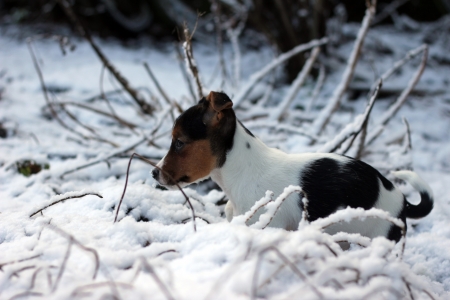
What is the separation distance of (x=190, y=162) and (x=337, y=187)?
821mm

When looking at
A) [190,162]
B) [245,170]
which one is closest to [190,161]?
[190,162]

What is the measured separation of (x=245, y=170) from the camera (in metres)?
2.32

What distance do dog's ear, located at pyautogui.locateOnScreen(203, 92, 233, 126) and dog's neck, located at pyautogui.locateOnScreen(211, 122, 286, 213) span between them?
0.52ft

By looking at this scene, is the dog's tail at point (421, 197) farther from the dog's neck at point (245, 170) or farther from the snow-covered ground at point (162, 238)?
the dog's neck at point (245, 170)

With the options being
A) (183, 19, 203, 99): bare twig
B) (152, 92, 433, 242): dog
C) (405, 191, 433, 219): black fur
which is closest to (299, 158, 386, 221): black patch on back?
(152, 92, 433, 242): dog

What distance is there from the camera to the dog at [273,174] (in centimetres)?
214

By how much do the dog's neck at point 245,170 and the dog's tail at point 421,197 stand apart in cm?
76

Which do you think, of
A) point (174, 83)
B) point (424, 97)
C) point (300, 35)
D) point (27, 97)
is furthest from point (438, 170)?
point (27, 97)

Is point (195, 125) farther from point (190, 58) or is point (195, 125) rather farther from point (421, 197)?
point (421, 197)

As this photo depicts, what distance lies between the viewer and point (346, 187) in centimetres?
213

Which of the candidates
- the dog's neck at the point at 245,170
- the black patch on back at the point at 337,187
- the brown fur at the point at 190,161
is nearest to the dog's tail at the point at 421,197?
the black patch on back at the point at 337,187

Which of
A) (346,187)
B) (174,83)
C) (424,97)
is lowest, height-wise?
(424,97)

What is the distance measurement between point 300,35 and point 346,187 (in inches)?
171

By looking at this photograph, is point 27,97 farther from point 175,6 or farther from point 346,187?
point 346,187
